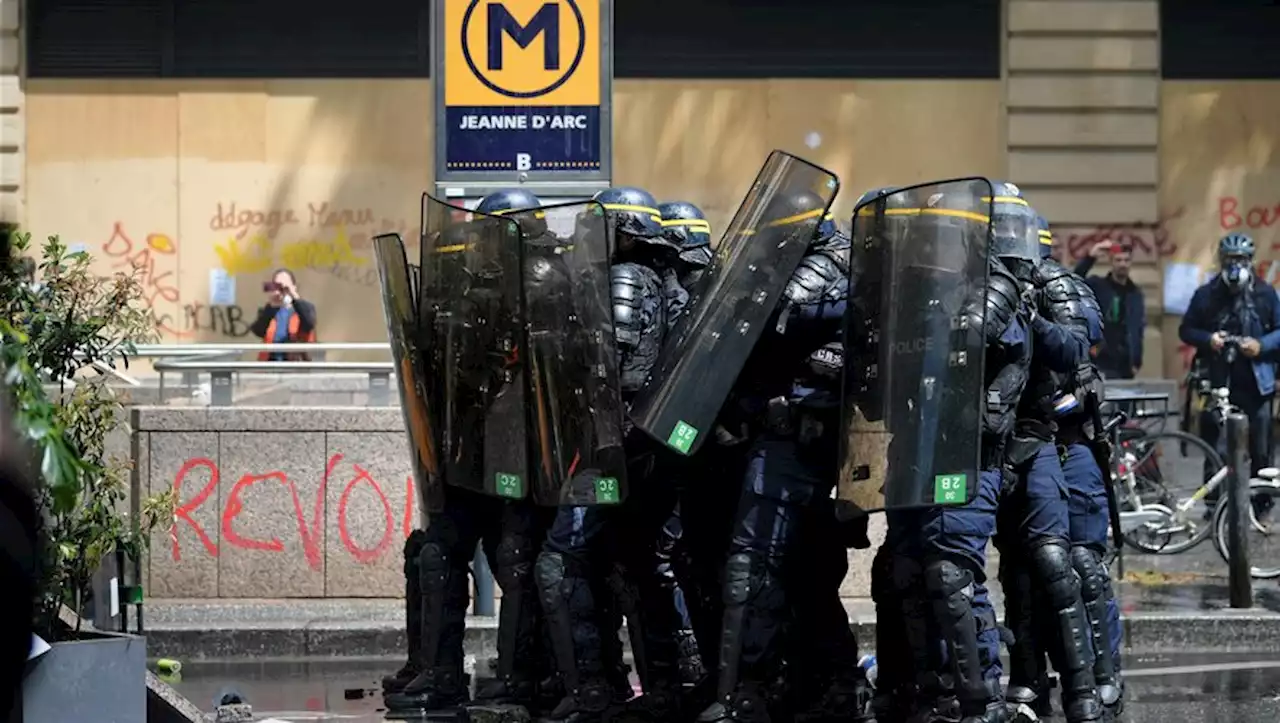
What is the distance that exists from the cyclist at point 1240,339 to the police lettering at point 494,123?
495 centimetres

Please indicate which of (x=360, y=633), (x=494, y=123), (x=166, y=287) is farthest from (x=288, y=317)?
(x=494, y=123)

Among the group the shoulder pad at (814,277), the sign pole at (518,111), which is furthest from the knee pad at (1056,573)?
the sign pole at (518,111)

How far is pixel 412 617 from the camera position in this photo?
27.5 ft

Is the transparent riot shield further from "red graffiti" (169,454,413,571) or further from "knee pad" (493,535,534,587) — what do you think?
"red graffiti" (169,454,413,571)

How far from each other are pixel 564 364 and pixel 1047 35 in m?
10.2

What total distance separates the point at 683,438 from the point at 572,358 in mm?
511

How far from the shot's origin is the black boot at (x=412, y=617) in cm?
830

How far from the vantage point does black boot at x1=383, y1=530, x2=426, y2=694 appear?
8297mm

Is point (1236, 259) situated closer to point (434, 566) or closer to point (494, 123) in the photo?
point (494, 123)

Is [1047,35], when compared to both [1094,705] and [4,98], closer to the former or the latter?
[4,98]

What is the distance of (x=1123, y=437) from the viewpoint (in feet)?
40.1

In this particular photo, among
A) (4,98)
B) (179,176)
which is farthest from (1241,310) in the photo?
(4,98)

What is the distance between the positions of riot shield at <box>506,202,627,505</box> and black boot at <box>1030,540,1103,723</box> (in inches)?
58.2

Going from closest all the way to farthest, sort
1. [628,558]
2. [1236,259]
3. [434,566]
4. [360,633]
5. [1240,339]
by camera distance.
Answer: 1. [628,558]
2. [434,566]
3. [360,633]
4. [1236,259]
5. [1240,339]
